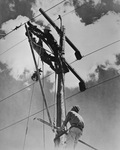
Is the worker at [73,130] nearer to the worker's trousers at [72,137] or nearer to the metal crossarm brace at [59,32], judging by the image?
the worker's trousers at [72,137]

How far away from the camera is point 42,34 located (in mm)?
10953

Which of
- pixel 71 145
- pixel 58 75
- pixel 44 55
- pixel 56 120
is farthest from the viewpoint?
pixel 44 55

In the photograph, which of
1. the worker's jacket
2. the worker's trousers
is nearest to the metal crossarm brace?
the worker's jacket

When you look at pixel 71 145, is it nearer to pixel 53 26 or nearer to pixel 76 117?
pixel 76 117

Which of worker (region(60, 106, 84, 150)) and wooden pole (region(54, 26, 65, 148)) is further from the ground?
wooden pole (region(54, 26, 65, 148))

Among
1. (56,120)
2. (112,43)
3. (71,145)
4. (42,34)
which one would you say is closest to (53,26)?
(42,34)

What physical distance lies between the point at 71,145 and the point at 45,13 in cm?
541

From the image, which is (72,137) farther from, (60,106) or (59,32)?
(59,32)

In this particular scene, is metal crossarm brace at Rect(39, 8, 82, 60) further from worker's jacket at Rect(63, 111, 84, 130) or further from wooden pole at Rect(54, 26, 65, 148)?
worker's jacket at Rect(63, 111, 84, 130)

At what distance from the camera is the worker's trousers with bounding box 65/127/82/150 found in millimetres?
7504

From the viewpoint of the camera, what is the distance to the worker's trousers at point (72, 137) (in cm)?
750

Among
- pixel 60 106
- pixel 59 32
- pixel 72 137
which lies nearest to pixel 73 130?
pixel 72 137

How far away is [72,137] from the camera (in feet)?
24.7

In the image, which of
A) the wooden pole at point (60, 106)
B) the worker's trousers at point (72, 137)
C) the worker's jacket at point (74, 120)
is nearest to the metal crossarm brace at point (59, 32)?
the wooden pole at point (60, 106)
